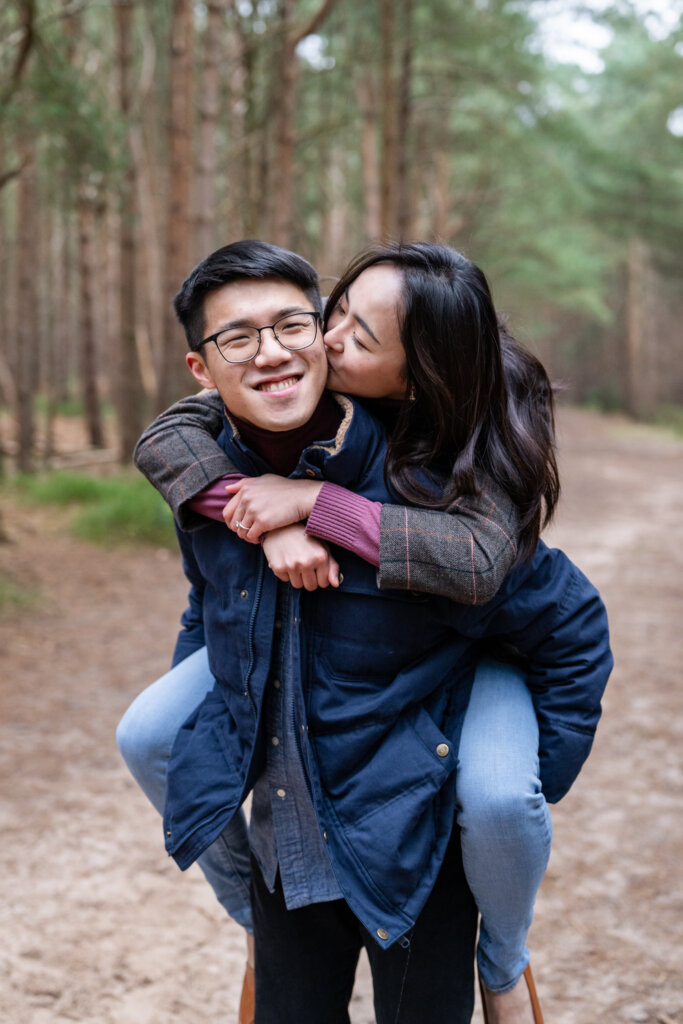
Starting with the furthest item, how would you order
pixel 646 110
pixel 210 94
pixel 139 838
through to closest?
1. pixel 646 110
2. pixel 210 94
3. pixel 139 838

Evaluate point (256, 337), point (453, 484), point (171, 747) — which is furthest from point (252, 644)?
point (256, 337)

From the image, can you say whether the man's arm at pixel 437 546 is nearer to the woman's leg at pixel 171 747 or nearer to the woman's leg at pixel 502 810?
the woman's leg at pixel 502 810

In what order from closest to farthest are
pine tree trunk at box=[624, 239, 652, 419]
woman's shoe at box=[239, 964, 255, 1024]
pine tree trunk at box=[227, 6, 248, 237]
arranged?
woman's shoe at box=[239, 964, 255, 1024] < pine tree trunk at box=[227, 6, 248, 237] < pine tree trunk at box=[624, 239, 652, 419]

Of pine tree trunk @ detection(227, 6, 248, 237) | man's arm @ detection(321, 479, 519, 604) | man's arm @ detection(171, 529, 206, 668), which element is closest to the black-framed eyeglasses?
man's arm @ detection(321, 479, 519, 604)

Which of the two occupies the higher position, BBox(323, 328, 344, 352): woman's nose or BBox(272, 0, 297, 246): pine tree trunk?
BBox(272, 0, 297, 246): pine tree trunk

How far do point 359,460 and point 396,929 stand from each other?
2.77ft

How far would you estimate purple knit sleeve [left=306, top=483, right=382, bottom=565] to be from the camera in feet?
5.19

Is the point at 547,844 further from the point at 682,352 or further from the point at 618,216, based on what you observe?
the point at 682,352

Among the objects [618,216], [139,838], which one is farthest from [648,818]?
[618,216]

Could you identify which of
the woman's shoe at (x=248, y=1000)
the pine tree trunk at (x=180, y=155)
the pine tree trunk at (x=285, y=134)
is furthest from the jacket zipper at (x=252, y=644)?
the pine tree trunk at (x=285, y=134)

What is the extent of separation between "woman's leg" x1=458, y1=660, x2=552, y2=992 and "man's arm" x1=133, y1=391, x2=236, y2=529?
0.67 m

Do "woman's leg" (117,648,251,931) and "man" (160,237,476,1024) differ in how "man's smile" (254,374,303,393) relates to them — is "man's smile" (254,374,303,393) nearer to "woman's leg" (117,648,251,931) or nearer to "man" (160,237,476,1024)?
"man" (160,237,476,1024)

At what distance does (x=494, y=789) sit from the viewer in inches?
62.4

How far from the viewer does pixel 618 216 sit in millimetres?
21141
